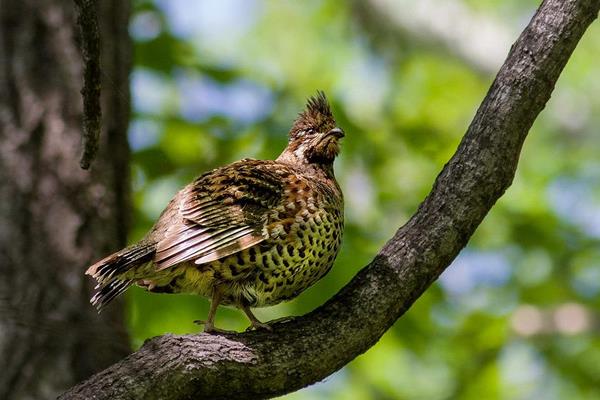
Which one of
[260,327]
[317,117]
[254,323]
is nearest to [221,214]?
[254,323]

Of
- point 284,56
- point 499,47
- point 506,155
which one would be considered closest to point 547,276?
point 499,47

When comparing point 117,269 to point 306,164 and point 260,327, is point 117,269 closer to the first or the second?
point 260,327

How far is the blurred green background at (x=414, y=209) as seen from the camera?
8.48 m

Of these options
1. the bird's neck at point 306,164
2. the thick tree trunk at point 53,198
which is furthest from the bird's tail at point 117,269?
the bird's neck at point 306,164

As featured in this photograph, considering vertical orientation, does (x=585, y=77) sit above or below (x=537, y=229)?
above

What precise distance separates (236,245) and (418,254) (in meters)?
1.08

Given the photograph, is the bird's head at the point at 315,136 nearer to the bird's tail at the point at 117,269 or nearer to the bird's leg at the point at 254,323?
the bird's leg at the point at 254,323

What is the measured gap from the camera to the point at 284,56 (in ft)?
61.5

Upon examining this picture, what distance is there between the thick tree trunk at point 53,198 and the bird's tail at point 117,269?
1.15m

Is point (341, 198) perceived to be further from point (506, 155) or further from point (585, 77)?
point (585, 77)

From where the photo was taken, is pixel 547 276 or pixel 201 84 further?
pixel 547 276

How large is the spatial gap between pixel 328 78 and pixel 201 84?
20.4 ft

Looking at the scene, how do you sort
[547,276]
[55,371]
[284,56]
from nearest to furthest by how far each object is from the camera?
[55,371] → [547,276] → [284,56]

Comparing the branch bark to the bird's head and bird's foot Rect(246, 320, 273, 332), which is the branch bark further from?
the bird's head
